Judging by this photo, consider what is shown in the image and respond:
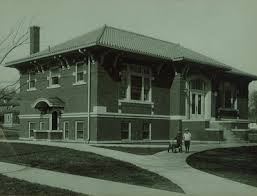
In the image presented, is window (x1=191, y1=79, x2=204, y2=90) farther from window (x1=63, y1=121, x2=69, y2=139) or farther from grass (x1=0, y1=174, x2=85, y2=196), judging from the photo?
grass (x1=0, y1=174, x2=85, y2=196)

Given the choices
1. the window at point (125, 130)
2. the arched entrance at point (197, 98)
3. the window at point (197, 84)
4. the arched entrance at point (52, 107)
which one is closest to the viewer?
the window at point (125, 130)

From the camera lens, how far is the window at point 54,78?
2912cm

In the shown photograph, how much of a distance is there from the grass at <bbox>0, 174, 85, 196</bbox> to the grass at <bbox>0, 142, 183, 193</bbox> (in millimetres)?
2138

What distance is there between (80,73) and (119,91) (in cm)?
265

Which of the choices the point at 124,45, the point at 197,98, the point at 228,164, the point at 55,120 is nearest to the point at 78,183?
the point at 228,164

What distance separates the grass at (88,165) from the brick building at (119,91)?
703 centimetres

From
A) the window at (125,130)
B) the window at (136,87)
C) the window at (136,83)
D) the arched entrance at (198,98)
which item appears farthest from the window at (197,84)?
the window at (125,130)

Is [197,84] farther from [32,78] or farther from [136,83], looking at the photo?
[32,78]

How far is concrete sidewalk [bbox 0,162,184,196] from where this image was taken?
1035cm

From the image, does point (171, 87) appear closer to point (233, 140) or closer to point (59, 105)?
point (233, 140)

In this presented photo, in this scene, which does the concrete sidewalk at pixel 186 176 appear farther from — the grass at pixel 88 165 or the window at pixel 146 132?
the window at pixel 146 132

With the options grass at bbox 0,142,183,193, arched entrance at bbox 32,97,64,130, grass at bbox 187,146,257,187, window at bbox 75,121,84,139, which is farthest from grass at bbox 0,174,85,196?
arched entrance at bbox 32,97,64,130

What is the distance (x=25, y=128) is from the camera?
32.0 metres

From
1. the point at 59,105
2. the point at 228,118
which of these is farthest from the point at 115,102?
the point at 228,118
